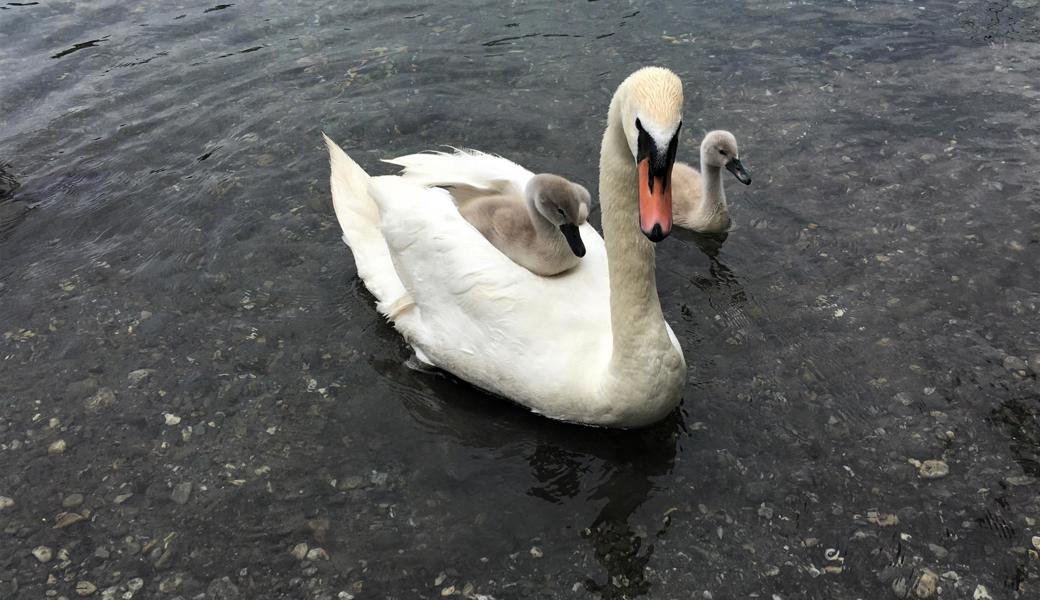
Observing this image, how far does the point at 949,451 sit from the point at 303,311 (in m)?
4.36

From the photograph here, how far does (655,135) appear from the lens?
338 cm

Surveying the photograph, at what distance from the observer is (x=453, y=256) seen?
4.84 meters

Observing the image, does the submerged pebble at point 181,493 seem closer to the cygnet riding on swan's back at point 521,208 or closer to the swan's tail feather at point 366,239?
the swan's tail feather at point 366,239

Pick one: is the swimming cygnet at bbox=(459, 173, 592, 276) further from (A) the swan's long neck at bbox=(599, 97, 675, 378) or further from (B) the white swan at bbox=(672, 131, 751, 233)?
(B) the white swan at bbox=(672, 131, 751, 233)

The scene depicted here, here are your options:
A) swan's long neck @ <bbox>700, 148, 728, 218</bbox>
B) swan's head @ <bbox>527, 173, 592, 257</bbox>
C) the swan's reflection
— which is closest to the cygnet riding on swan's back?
swan's head @ <bbox>527, 173, 592, 257</bbox>

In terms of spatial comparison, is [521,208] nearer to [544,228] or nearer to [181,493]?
[544,228]

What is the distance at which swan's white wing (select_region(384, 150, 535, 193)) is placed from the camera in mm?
5516

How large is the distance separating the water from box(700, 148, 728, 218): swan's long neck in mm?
273

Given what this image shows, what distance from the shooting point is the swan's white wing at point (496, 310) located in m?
4.50

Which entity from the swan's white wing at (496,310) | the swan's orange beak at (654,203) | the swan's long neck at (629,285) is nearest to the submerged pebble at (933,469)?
the swan's long neck at (629,285)

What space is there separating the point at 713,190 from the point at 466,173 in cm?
222

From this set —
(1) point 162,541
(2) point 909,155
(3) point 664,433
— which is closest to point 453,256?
(3) point 664,433

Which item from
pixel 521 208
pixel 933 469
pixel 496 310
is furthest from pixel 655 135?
pixel 933 469

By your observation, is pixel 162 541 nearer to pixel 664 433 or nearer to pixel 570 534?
pixel 570 534
